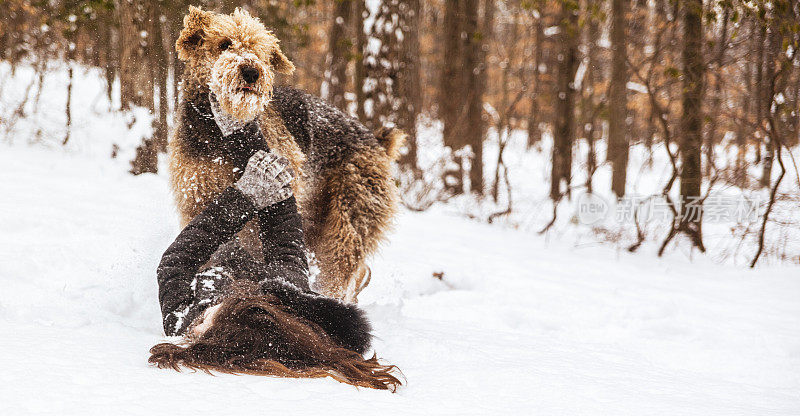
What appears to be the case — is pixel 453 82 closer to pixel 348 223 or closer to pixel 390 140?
pixel 390 140

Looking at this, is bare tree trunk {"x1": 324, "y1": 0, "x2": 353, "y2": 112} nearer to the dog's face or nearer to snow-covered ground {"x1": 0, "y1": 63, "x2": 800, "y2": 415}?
snow-covered ground {"x1": 0, "y1": 63, "x2": 800, "y2": 415}

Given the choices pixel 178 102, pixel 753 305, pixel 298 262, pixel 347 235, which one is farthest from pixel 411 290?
pixel 753 305

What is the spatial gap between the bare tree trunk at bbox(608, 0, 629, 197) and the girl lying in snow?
5.55m

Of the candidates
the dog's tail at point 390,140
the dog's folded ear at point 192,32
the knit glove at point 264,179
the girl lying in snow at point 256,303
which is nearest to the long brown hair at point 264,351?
the girl lying in snow at point 256,303

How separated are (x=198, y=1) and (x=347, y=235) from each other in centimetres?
164

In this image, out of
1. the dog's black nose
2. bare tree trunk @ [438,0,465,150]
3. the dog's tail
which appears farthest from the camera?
bare tree trunk @ [438,0,465,150]

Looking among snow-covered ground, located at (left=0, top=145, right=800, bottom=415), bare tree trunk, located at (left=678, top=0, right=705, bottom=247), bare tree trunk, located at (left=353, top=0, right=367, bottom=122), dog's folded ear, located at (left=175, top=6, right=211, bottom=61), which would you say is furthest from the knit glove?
bare tree trunk, located at (left=678, top=0, right=705, bottom=247)

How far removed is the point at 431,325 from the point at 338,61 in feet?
21.7

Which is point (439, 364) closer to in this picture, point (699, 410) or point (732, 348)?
point (699, 410)

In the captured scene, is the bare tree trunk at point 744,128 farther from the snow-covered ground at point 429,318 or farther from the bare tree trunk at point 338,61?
the bare tree trunk at point 338,61

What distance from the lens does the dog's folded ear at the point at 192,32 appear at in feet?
7.55

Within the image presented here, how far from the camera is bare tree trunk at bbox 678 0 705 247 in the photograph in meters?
→ 6.18

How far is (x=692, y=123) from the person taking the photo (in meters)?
6.45

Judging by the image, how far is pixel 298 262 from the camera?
2453 mm
